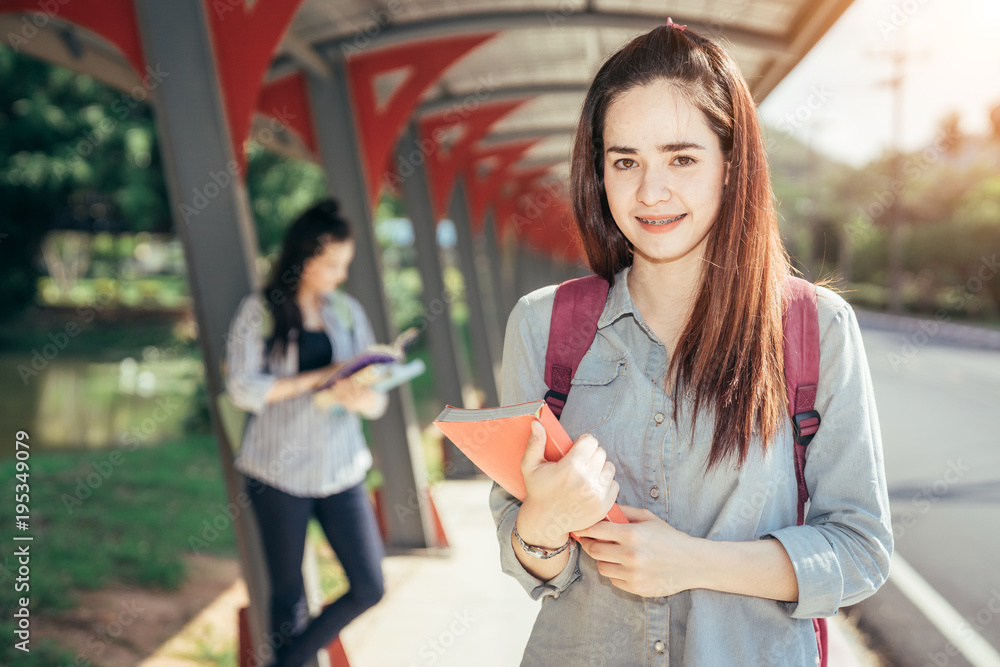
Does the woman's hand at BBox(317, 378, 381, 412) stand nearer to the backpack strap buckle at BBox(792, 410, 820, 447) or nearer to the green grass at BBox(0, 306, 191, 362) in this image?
the backpack strap buckle at BBox(792, 410, 820, 447)

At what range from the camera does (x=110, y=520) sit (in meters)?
6.71

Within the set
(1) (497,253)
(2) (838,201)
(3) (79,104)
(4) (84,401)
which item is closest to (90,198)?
(3) (79,104)

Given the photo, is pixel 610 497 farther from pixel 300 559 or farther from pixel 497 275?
pixel 497 275

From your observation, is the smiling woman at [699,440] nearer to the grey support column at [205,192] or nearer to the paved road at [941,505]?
the grey support column at [205,192]

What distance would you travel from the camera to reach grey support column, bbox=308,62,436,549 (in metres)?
5.35

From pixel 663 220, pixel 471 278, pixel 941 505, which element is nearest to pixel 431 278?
pixel 471 278

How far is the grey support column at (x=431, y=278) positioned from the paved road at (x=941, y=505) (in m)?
4.30

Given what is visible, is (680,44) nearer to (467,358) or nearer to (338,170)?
(338,170)

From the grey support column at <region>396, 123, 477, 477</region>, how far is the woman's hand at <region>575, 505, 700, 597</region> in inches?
256

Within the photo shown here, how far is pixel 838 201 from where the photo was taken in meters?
53.3

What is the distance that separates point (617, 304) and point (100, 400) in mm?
16508

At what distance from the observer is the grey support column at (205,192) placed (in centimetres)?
313

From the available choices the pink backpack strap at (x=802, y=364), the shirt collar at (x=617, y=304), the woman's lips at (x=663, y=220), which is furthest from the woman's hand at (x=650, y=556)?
the woman's lips at (x=663, y=220)

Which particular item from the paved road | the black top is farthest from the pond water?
the paved road
